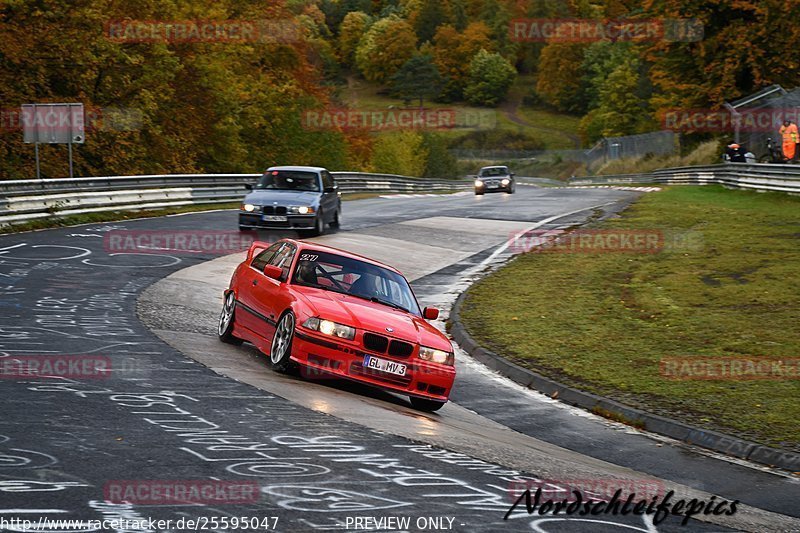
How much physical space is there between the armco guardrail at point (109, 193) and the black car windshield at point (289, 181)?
5.38m

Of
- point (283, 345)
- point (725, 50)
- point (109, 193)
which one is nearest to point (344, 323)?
point (283, 345)

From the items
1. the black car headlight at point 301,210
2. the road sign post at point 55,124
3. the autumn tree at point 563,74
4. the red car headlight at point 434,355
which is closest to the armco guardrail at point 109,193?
the road sign post at point 55,124

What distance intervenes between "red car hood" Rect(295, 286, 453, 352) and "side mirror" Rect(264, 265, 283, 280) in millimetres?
408

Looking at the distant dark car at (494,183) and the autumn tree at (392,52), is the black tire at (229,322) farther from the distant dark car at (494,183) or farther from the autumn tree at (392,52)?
the autumn tree at (392,52)

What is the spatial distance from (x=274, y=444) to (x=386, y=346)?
3.07 m

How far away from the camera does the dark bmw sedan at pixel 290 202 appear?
82.5 feet

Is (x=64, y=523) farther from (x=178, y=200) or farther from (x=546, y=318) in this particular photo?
(x=178, y=200)

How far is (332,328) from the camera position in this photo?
10555mm

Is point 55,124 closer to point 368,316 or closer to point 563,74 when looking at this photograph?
point 368,316

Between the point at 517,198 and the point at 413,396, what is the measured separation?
34297mm

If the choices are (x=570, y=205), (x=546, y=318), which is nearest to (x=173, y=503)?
(x=546, y=318)

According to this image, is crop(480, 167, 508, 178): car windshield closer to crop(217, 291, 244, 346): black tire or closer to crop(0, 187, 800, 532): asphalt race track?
crop(0, 187, 800, 532): asphalt race track

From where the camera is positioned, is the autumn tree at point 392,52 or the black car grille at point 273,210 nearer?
the black car grille at point 273,210

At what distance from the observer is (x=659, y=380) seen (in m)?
12.6
